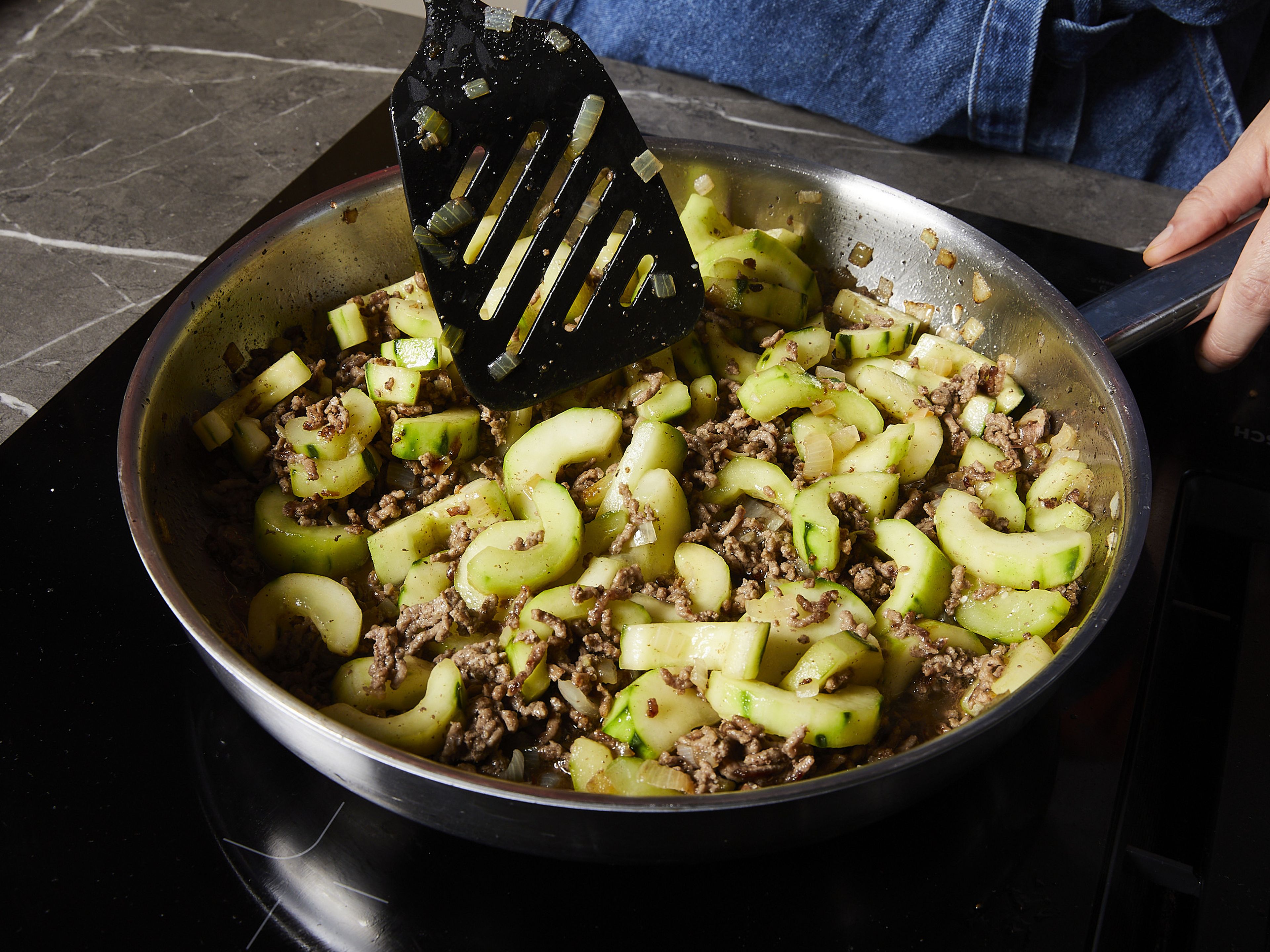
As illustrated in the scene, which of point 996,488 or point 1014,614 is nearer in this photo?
point 1014,614

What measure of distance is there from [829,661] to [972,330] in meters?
0.85

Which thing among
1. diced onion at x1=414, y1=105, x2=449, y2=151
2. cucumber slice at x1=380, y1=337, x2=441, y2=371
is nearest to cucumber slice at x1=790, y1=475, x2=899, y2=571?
cucumber slice at x1=380, y1=337, x2=441, y2=371

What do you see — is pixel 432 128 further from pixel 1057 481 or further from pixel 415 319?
pixel 1057 481

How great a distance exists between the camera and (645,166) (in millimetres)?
1521

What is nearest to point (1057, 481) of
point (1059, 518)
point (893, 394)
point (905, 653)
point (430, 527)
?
point (1059, 518)

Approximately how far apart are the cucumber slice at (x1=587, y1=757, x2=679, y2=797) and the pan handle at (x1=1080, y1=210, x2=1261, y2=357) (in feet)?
3.34

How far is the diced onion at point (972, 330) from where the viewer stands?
1804mm

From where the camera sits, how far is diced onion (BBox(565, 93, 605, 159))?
4.82 ft

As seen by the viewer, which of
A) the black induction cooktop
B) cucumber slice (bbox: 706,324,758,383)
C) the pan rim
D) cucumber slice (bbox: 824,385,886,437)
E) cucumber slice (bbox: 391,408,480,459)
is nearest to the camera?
the pan rim

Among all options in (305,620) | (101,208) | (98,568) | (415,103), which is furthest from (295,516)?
(101,208)

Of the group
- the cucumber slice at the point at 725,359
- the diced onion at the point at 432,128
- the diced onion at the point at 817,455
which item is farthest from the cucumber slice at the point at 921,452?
the diced onion at the point at 432,128

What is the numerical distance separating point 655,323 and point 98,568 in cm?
96

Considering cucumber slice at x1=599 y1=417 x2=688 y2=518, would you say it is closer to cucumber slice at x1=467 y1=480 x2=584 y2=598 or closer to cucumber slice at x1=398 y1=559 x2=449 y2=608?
cucumber slice at x1=467 y1=480 x2=584 y2=598

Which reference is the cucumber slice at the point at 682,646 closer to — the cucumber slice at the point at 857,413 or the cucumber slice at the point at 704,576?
the cucumber slice at the point at 704,576
